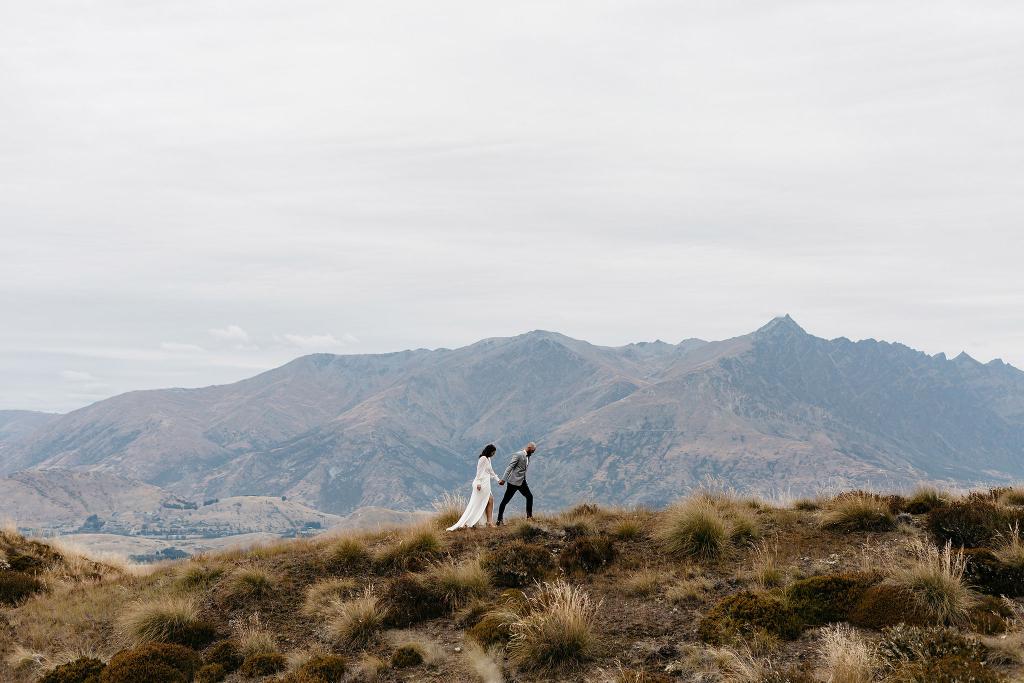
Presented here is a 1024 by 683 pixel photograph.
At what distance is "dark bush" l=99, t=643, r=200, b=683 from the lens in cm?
1395

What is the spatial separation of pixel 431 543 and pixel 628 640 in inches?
279

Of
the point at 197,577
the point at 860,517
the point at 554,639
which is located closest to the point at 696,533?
the point at 860,517

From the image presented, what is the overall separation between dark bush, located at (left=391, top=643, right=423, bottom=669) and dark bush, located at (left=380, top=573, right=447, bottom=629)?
1.48m

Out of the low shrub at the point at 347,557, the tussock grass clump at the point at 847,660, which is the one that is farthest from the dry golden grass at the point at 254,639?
the tussock grass clump at the point at 847,660

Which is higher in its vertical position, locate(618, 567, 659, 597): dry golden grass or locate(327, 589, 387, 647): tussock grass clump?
locate(618, 567, 659, 597): dry golden grass

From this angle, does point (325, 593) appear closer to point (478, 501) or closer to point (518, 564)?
point (518, 564)

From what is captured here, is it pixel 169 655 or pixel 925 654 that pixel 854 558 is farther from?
pixel 169 655

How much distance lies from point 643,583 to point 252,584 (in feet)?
29.3

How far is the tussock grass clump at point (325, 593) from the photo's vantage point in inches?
651

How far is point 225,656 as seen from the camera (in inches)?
585

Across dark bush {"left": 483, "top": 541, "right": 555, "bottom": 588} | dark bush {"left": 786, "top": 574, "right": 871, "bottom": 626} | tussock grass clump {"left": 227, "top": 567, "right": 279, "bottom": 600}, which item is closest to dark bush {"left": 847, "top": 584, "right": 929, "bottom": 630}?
dark bush {"left": 786, "top": 574, "right": 871, "bottom": 626}

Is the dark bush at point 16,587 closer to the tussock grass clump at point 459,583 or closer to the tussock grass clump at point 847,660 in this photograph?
the tussock grass clump at point 459,583

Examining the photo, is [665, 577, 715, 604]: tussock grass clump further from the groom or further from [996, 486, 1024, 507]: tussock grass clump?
[996, 486, 1024, 507]: tussock grass clump

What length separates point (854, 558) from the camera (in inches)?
614
